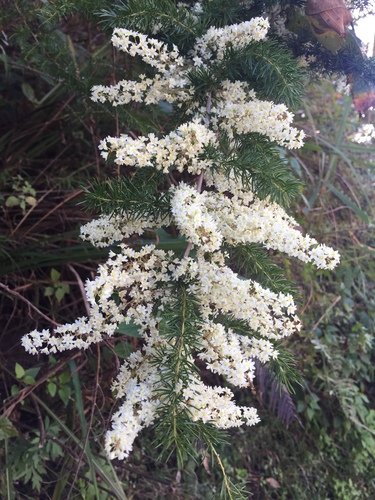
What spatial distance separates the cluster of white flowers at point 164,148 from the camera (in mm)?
785

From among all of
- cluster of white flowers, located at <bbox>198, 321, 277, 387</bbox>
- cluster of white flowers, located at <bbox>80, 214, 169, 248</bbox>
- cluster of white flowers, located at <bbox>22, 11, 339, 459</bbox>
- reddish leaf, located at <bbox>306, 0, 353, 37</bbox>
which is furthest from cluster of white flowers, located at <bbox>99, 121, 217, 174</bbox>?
reddish leaf, located at <bbox>306, 0, 353, 37</bbox>

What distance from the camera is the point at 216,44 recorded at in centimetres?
93

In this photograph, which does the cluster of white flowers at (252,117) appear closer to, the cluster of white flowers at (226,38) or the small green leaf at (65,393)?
the cluster of white flowers at (226,38)

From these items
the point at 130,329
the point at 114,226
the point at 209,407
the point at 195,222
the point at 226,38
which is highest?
the point at 226,38

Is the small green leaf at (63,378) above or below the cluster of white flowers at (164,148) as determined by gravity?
below

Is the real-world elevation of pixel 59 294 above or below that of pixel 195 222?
below

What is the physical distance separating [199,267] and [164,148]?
231 millimetres

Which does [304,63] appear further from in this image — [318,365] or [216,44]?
[318,365]

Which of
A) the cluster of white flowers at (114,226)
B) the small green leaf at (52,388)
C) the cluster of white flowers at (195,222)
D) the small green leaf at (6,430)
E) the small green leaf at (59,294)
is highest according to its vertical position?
the cluster of white flowers at (195,222)

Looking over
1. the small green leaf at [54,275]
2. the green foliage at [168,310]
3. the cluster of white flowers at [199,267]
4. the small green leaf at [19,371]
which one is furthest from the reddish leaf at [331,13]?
the small green leaf at [19,371]

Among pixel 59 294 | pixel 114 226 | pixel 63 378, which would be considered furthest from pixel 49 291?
pixel 114 226

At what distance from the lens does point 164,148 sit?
2.71ft

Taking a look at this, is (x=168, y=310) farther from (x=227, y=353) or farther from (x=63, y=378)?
(x=63, y=378)

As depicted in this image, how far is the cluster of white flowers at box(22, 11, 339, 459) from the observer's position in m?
0.75
